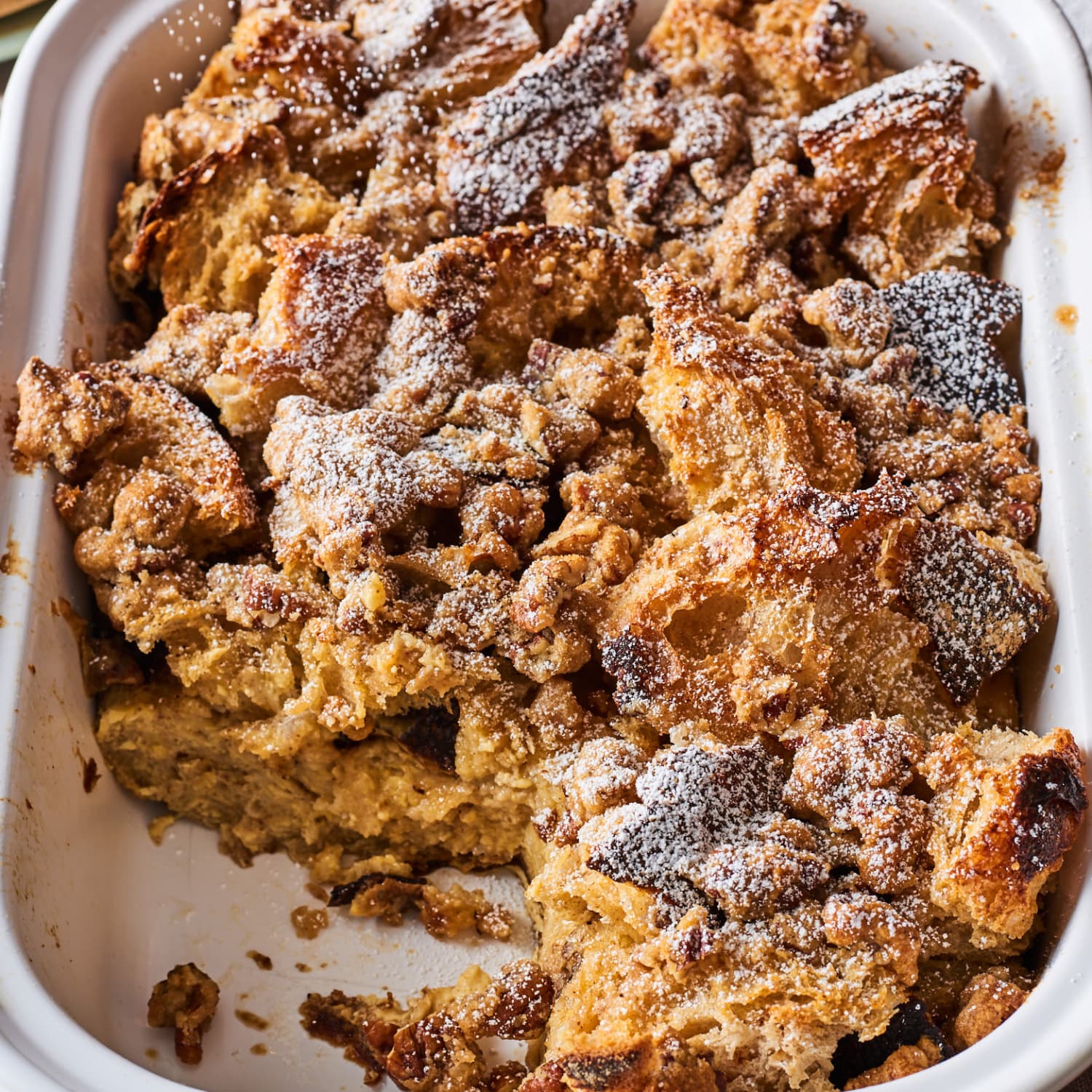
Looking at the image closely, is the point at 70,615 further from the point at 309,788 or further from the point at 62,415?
the point at 309,788

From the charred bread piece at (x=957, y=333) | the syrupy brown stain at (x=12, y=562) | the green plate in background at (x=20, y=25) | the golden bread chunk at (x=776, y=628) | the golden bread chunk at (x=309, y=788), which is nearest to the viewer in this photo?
the golden bread chunk at (x=776, y=628)

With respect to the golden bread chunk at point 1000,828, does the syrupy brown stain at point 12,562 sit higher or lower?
higher

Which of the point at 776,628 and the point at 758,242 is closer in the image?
the point at 776,628

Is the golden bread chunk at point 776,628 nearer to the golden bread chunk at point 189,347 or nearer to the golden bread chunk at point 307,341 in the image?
the golden bread chunk at point 307,341

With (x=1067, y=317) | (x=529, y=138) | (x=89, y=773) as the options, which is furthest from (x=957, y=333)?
(x=89, y=773)

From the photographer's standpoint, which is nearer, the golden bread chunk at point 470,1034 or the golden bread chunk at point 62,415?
the golden bread chunk at point 470,1034

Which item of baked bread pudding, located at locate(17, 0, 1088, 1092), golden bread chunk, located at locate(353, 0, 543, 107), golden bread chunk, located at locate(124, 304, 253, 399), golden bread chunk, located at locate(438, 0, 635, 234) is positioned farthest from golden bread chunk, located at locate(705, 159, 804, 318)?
golden bread chunk, located at locate(124, 304, 253, 399)

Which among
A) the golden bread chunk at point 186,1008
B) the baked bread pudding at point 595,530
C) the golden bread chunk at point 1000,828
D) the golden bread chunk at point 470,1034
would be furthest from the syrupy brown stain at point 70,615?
the golden bread chunk at point 1000,828

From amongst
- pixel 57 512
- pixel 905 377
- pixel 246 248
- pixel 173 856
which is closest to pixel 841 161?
pixel 905 377
